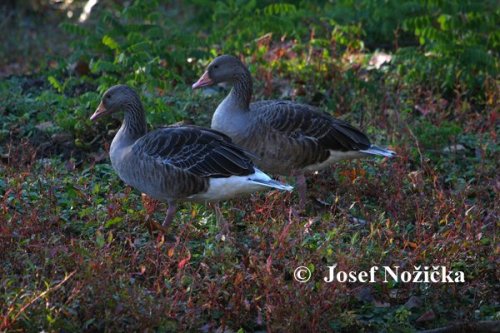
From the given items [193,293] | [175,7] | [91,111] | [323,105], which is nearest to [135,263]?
[193,293]

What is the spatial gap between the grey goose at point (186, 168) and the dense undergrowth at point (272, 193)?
236 millimetres

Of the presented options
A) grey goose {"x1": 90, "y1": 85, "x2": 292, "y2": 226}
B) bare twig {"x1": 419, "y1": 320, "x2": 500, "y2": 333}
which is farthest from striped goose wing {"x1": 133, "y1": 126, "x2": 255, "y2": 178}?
bare twig {"x1": 419, "y1": 320, "x2": 500, "y2": 333}

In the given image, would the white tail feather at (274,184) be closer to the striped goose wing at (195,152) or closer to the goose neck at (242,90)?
the striped goose wing at (195,152)

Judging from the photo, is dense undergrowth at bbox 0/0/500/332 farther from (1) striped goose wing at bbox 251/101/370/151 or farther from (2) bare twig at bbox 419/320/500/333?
(1) striped goose wing at bbox 251/101/370/151

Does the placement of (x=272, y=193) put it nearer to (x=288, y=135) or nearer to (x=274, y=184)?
(x=274, y=184)

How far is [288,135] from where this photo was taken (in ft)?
27.8

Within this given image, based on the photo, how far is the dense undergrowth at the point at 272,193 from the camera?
5.95 metres

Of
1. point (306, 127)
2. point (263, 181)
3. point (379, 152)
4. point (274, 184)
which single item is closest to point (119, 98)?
point (263, 181)

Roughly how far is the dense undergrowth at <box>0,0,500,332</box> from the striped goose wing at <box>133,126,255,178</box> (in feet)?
1.31

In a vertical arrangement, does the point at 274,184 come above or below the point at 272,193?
above

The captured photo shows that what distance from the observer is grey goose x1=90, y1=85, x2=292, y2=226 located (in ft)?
24.1

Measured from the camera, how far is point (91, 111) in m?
9.63
